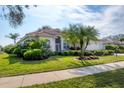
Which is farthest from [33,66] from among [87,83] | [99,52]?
[99,52]

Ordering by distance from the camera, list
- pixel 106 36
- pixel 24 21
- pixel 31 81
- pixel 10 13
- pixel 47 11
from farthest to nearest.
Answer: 1. pixel 106 36
2. pixel 47 11
3. pixel 24 21
4. pixel 10 13
5. pixel 31 81

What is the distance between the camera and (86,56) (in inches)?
411

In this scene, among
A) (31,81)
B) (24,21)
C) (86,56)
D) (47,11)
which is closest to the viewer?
(31,81)

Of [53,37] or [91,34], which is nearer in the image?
[91,34]

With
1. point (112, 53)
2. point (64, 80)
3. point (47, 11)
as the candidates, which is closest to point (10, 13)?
point (47, 11)

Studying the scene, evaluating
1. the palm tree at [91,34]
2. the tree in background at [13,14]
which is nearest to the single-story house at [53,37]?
the palm tree at [91,34]

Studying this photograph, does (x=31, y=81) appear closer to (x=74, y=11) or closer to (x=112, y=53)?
(x=74, y=11)

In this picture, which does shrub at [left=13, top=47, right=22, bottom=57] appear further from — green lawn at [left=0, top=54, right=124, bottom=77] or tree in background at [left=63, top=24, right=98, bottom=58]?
tree in background at [left=63, top=24, right=98, bottom=58]

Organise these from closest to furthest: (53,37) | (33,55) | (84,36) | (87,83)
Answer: (87,83)
(84,36)
(33,55)
(53,37)

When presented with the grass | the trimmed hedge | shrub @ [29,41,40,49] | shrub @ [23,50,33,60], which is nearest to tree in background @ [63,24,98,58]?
the trimmed hedge

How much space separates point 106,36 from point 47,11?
10.9 feet

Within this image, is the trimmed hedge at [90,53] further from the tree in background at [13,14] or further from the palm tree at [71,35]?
the tree in background at [13,14]

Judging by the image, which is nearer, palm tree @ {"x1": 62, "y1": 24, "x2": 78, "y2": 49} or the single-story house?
palm tree @ {"x1": 62, "y1": 24, "x2": 78, "y2": 49}

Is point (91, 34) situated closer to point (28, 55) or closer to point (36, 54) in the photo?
point (36, 54)
